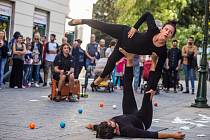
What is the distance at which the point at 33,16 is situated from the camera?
78.3 feet

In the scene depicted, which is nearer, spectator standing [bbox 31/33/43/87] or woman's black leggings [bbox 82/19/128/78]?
woman's black leggings [bbox 82/19/128/78]

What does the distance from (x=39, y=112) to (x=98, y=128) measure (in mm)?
3203

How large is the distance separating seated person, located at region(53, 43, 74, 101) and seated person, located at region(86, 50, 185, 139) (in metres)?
4.99

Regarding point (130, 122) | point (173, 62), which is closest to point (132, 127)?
point (130, 122)

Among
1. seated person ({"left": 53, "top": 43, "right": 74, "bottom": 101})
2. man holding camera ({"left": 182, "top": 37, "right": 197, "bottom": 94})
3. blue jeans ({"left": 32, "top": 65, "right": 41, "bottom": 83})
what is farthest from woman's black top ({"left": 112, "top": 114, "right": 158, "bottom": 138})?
man holding camera ({"left": 182, "top": 37, "right": 197, "bottom": 94})

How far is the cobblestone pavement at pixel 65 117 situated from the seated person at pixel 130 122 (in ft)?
1.04

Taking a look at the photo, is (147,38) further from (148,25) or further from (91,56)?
(91,56)

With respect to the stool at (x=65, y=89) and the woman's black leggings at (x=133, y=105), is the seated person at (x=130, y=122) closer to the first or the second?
the woman's black leggings at (x=133, y=105)

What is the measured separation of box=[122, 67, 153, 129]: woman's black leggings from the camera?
8.24 m

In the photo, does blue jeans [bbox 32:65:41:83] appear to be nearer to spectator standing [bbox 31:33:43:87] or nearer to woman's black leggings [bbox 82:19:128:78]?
spectator standing [bbox 31:33:43:87]

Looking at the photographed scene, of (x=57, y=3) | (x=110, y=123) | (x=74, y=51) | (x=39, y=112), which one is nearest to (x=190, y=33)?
(x=57, y=3)

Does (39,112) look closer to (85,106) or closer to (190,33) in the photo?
(85,106)

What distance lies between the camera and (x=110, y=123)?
7.75m

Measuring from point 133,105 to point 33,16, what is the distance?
16.1 metres
